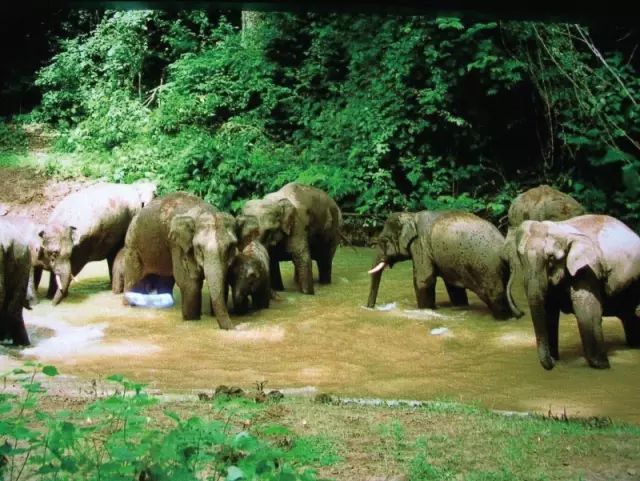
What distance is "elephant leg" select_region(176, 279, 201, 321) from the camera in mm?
10812

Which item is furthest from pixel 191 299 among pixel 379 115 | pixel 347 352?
pixel 379 115

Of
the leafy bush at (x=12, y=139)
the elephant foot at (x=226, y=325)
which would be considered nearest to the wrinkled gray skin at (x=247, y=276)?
the elephant foot at (x=226, y=325)

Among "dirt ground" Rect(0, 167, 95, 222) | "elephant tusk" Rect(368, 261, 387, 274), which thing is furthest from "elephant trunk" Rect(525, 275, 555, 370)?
"dirt ground" Rect(0, 167, 95, 222)

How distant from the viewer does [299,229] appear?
1286 centimetres

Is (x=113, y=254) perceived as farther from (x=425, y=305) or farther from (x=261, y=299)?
(x=425, y=305)

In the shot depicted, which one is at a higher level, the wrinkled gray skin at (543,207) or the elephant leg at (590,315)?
the wrinkled gray skin at (543,207)

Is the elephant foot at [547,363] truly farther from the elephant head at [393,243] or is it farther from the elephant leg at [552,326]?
the elephant head at [393,243]

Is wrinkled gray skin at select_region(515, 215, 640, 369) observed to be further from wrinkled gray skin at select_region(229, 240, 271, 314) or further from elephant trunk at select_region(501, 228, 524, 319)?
wrinkled gray skin at select_region(229, 240, 271, 314)

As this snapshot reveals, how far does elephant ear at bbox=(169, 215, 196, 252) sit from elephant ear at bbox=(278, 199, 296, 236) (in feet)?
6.34

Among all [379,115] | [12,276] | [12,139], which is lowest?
[12,276]

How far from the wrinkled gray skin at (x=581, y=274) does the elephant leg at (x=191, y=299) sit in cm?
410

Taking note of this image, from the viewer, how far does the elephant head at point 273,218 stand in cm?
1234

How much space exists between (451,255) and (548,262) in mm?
2666

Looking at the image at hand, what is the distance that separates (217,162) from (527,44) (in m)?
6.94
